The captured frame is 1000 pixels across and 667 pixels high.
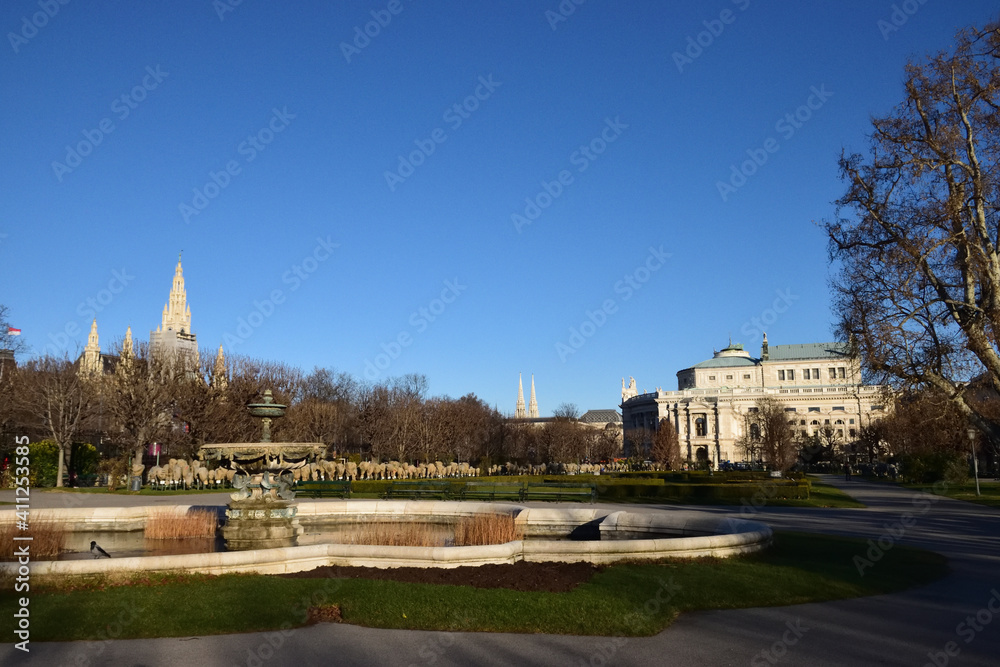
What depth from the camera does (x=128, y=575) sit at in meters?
10.8

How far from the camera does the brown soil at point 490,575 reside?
1079 centimetres

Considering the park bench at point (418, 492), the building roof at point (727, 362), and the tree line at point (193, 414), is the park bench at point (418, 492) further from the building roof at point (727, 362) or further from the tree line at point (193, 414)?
the building roof at point (727, 362)

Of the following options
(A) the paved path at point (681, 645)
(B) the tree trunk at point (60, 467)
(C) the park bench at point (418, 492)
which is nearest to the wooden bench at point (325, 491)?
(C) the park bench at point (418, 492)

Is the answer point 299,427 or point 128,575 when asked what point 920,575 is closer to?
point 128,575

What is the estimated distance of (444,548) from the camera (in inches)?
481

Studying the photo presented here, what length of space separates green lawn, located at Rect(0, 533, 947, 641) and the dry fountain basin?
0.34 meters

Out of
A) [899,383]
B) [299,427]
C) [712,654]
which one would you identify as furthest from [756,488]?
[299,427]

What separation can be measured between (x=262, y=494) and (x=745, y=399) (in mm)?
109202

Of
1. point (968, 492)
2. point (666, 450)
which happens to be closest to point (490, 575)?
point (968, 492)

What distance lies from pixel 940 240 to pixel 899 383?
401 centimetres

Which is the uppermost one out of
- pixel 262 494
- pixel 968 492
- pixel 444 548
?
pixel 262 494

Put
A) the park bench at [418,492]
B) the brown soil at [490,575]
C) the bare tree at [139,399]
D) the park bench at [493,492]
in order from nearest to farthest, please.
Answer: the brown soil at [490,575], the park bench at [418,492], the park bench at [493,492], the bare tree at [139,399]

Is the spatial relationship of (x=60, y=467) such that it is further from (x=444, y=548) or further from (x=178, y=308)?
(x=178, y=308)

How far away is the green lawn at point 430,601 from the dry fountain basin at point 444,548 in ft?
1.12
